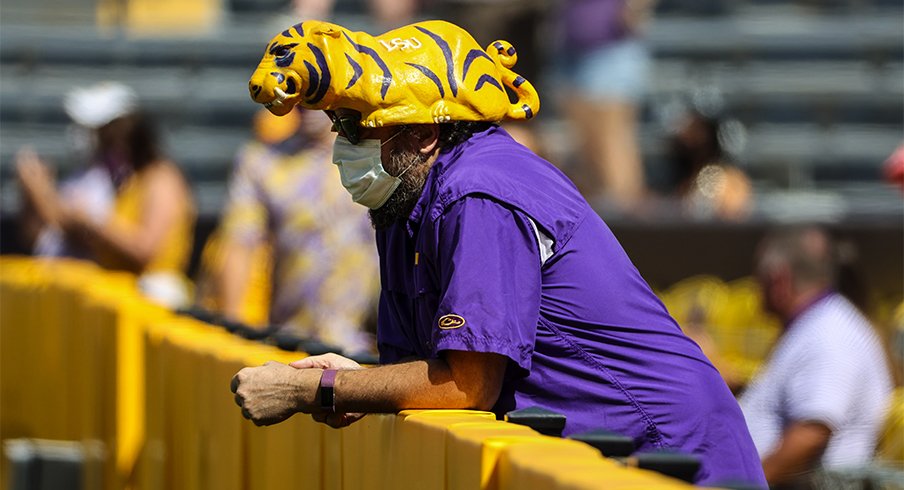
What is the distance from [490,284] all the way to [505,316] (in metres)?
0.07

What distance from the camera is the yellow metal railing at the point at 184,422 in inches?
125

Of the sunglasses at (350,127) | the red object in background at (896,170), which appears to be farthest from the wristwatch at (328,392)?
the red object in background at (896,170)

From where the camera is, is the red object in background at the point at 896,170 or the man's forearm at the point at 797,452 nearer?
the man's forearm at the point at 797,452

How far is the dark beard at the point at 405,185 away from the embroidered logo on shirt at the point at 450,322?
380 millimetres

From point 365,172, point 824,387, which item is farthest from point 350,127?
point 824,387

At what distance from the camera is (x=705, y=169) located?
1176cm

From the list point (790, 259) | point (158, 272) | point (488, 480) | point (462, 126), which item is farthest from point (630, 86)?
point (488, 480)

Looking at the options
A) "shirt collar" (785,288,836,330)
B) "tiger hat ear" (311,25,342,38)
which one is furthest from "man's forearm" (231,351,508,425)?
"shirt collar" (785,288,836,330)

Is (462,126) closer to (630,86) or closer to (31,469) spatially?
(31,469)

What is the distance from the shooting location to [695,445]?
3.97 m

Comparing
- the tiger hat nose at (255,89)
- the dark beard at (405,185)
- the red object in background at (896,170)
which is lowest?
the red object in background at (896,170)

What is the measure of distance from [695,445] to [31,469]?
410 centimetres

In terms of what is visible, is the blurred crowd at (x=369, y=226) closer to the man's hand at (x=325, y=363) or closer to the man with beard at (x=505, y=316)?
the man's hand at (x=325, y=363)

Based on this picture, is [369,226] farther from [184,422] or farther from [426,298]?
[426,298]
